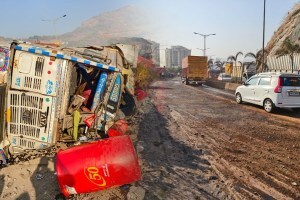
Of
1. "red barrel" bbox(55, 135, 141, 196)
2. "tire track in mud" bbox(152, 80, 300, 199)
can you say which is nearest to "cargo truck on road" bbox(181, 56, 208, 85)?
"tire track in mud" bbox(152, 80, 300, 199)

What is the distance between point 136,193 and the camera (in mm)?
5676

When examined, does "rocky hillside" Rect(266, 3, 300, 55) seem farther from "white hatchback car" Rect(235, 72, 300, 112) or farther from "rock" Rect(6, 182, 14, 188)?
"rock" Rect(6, 182, 14, 188)

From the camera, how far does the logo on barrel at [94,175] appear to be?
5.37 metres

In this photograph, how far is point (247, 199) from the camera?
17.6 ft

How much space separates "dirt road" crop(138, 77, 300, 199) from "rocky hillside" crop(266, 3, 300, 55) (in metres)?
31.4

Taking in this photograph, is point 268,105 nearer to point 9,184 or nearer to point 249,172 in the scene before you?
point 249,172

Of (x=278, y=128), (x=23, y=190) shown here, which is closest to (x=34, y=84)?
(x=23, y=190)

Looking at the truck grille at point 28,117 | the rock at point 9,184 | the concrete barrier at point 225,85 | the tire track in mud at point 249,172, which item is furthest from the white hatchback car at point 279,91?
the concrete barrier at point 225,85

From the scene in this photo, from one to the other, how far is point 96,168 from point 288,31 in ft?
144

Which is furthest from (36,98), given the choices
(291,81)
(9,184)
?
(291,81)

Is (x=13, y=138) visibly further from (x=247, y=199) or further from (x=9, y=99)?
(x=247, y=199)

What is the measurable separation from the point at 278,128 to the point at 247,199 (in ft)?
20.3

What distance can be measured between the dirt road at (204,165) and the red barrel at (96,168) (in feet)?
1.06

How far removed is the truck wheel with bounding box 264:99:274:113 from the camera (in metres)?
14.1
